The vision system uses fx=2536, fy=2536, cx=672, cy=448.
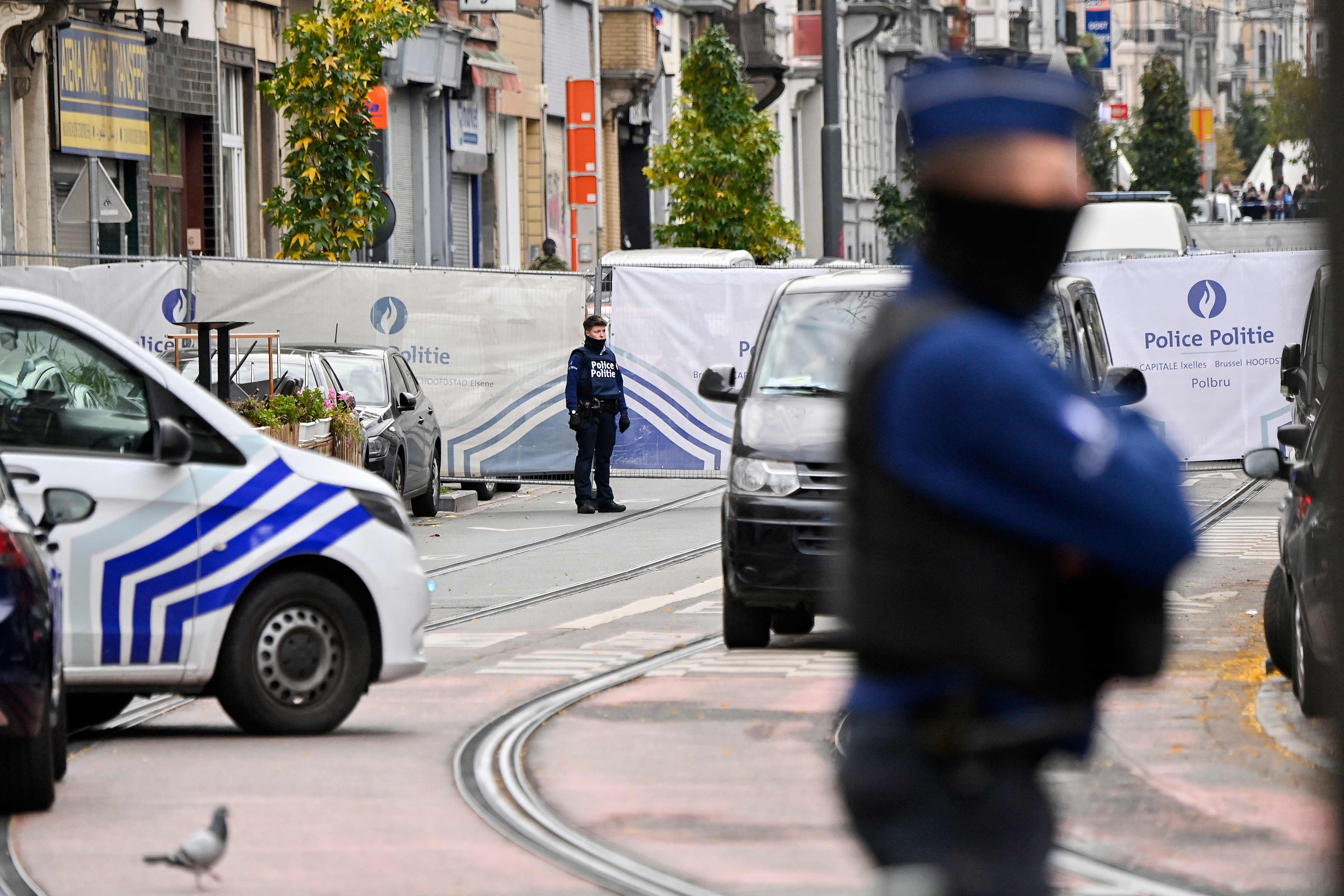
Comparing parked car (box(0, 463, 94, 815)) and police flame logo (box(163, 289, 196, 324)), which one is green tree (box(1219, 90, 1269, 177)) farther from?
parked car (box(0, 463, 94, 815))

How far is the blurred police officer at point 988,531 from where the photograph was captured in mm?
3250

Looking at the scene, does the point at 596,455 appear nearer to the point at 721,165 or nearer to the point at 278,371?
the point at 278,371

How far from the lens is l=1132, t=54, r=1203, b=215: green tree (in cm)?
7319

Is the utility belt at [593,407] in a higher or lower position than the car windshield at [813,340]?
lower

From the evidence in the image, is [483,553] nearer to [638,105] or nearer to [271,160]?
[271,160]

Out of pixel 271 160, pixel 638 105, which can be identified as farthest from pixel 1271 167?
pixel 271 160

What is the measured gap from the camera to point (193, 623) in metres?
9.32

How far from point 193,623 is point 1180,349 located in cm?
1711

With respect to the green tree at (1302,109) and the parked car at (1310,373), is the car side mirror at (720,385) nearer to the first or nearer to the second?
the parked car at (1310,373)

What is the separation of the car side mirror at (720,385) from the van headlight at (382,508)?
296 cm

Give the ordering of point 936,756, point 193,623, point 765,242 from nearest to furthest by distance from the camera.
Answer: point 936,756 < point 193,623 < point 765,242

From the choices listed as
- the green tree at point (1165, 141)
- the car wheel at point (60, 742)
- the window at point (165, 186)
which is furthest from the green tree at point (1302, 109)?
the green tree at point (1165, 141)

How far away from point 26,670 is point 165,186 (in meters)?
24.9

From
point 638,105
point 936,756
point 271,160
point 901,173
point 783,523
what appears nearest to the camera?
point 936,756
